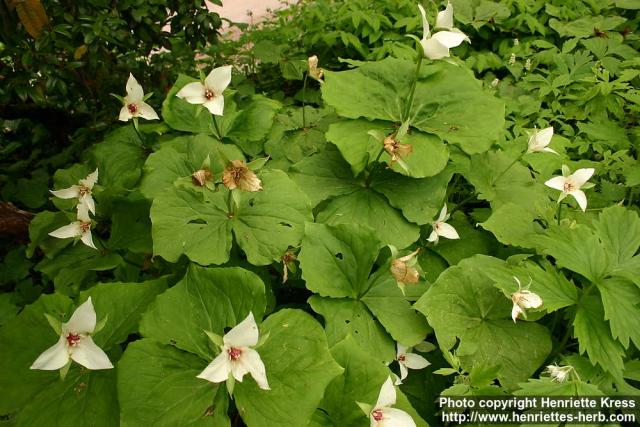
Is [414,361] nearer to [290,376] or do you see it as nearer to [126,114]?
[290,376]

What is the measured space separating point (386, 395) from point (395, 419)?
0.08 meters

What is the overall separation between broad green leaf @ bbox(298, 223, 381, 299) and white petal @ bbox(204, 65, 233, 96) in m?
0.69

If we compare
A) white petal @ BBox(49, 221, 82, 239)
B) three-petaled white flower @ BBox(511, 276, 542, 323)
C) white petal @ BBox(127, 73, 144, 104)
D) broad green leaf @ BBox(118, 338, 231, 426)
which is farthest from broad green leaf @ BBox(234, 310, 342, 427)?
white petal @ BBox(127, 73, 144, 104)

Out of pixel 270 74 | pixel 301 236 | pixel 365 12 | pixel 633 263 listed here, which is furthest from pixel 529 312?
pixel 270 74

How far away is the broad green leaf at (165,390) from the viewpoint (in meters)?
1.44

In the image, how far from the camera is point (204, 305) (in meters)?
1.68

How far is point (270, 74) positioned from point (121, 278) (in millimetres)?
2815

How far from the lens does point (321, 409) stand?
1626 mm

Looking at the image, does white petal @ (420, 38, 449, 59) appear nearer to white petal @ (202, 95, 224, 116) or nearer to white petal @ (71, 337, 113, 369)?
white petal @ (202, 95, 224, 116)

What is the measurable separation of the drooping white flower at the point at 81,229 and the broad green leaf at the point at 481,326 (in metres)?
1.39

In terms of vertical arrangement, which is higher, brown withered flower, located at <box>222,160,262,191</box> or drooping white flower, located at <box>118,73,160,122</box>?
drooping white flower, located at <box>118,73,160,122</box>

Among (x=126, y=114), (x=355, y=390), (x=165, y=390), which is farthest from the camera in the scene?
(x=126, y=114)

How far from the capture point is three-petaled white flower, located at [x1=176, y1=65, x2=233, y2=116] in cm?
186

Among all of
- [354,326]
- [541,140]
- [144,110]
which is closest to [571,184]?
[541,140]
